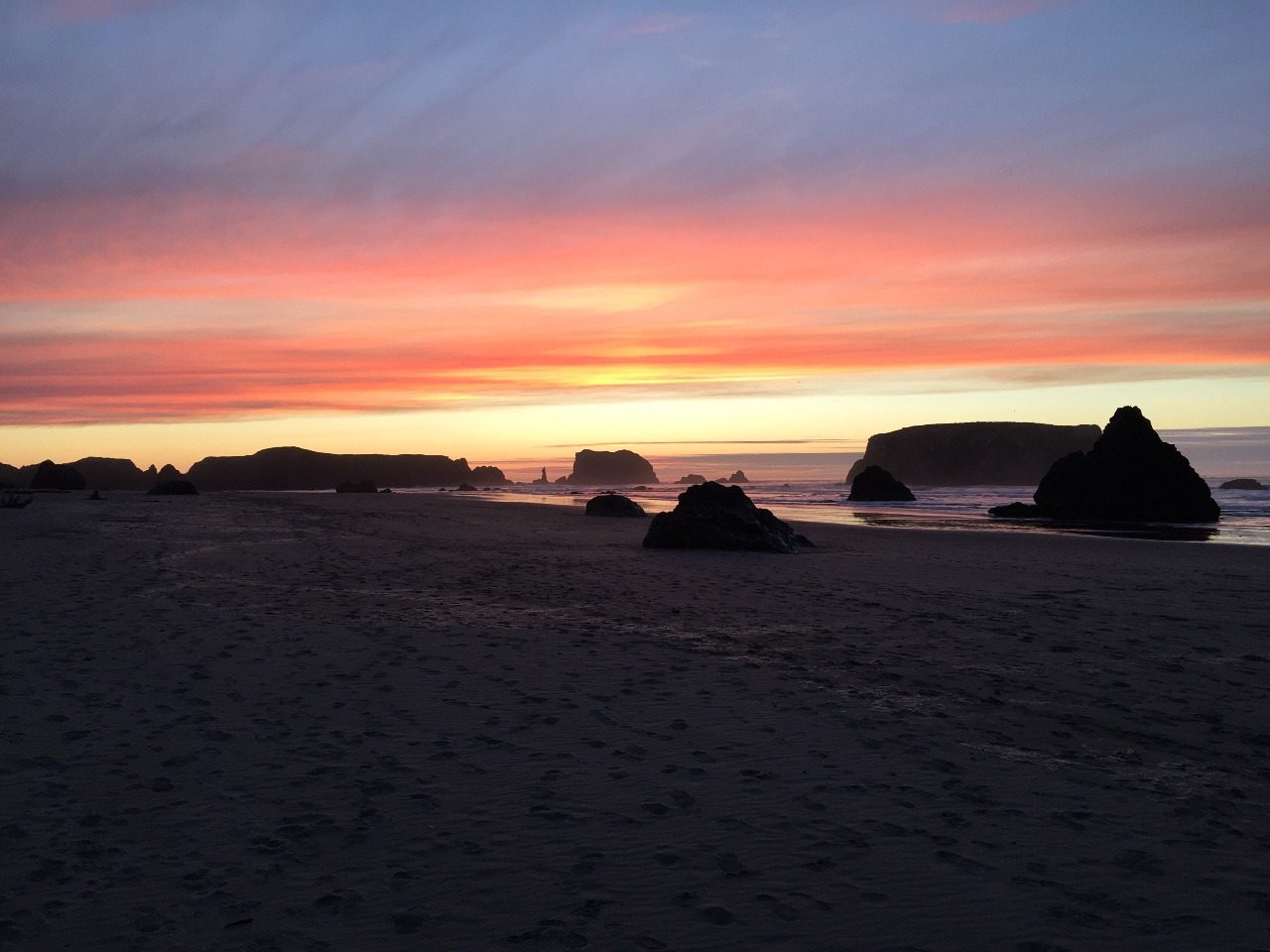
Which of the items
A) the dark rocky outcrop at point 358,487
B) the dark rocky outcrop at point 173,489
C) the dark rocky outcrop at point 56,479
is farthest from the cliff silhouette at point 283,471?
the dark rocky outcrop at point 173,489

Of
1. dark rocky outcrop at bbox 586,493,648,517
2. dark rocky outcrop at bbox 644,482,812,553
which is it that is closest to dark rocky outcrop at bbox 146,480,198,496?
dark rocky outcrop at bbox 586,493,648,517

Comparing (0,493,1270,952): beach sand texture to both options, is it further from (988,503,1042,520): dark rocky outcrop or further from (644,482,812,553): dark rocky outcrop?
(988,503,1042,520): dark rocky outcrop

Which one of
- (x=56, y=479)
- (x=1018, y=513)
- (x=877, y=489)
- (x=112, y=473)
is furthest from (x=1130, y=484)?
(x=112, y=473)

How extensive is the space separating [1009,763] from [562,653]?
5.09m

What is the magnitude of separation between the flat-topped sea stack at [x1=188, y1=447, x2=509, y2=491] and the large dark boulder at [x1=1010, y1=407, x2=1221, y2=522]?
14891 centimetres

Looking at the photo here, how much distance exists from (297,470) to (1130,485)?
166041 mm

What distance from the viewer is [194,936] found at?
3844mm

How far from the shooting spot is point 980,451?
14162 cm

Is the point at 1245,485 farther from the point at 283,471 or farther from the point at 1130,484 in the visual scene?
the point at 283,471

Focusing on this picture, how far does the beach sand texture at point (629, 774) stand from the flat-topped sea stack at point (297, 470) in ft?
549

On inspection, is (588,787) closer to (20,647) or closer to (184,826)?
(184,826)

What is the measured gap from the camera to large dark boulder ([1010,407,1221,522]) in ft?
130

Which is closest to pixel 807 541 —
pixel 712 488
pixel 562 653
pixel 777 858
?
pixel 712 488

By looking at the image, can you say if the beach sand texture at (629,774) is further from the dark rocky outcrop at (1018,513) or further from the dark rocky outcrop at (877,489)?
the dark rocky outcrop at (877,489)
